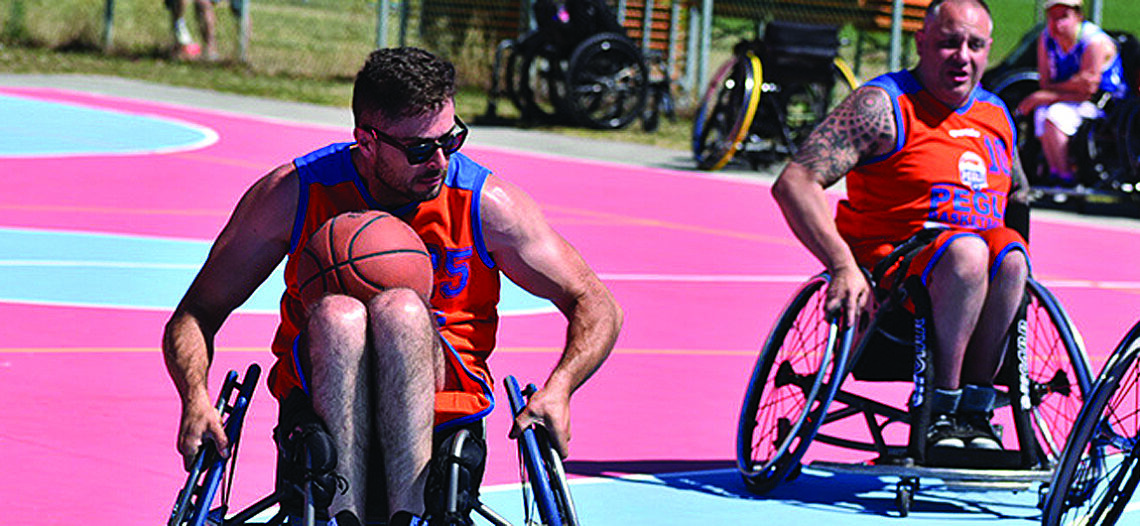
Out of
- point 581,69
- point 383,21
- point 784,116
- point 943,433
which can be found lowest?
point 383,21

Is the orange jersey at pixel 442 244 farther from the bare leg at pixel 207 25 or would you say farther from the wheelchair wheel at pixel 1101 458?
the bare leg at pixel 207 25

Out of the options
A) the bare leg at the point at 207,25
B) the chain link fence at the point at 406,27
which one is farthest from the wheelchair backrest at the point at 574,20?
the bare leg at the point at 207,25

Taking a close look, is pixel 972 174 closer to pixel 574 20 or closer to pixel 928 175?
pixel 928 175

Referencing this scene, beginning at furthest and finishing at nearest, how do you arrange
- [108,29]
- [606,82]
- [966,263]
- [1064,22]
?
[108,29]
[606,82]
[1064,22]
[966,263]

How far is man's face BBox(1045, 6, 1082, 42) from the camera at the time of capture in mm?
14562

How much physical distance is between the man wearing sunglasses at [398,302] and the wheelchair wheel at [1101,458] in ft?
4.45

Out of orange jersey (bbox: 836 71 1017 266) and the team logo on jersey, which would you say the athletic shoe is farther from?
the team logo on jersey

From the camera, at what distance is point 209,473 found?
4.31 meters

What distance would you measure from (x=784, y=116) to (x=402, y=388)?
13773 millimetres

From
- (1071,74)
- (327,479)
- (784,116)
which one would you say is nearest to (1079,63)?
(1071,74)

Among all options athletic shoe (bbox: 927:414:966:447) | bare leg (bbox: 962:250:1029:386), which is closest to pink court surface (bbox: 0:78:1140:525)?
athletic shoe (bbox: 927:414:966:447)

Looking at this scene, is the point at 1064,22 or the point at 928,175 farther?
the point at 1064,22

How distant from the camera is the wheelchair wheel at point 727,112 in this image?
16891mm

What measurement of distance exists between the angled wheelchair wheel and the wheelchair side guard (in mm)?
556
